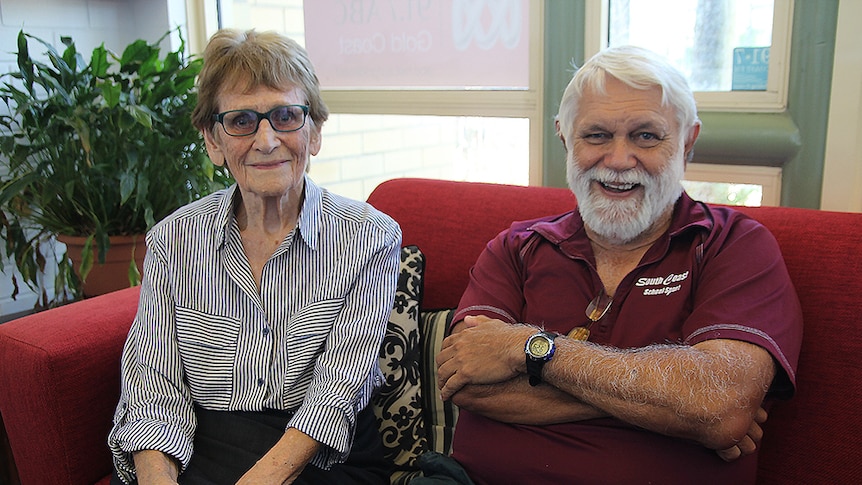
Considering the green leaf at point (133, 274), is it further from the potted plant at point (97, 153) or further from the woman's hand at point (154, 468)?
the woman's hand at point (154, 468)

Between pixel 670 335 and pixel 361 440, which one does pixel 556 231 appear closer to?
pixel 670 335

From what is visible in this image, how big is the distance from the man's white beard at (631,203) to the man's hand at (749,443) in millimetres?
395

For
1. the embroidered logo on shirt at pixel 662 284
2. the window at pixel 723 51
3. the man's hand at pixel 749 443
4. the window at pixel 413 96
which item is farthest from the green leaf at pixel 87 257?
the man's hand at pixel 749 443

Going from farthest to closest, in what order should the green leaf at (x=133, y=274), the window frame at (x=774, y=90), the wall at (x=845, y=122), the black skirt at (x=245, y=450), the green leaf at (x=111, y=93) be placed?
the green leaf at (x=133, y=274) → the green leaf at (x=111, y=93) → the window frame at (x=774, y=90) → the wall at (x=845, y=122) → the black skirt at (x=245, y=450)

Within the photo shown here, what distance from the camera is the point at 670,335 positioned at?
137 cm

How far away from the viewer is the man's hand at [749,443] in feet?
4.10

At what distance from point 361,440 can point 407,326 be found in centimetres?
28

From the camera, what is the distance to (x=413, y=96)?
98.8 inches

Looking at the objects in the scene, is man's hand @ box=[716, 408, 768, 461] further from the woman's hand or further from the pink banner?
the pink banner

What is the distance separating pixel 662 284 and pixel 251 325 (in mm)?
817

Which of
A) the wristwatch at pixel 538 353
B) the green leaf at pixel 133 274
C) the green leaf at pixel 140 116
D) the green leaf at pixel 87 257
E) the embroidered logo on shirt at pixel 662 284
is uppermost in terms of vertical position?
the green leaf at pixel 140 116

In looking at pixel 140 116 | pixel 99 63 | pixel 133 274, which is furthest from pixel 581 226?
pixel 99 63

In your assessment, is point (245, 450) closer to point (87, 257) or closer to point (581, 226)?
point (581, 226)

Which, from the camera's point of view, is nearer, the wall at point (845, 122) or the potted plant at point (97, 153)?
the wall at point (845, 122)
